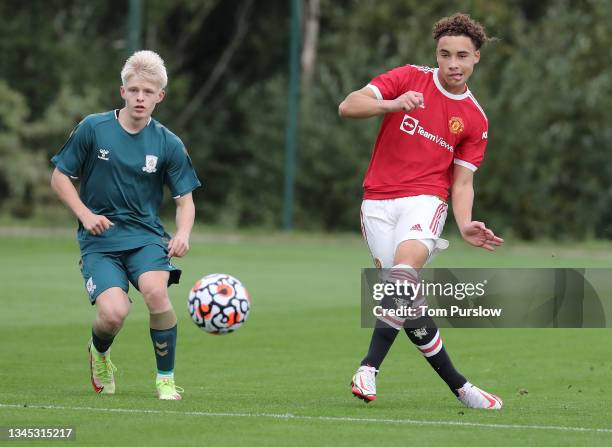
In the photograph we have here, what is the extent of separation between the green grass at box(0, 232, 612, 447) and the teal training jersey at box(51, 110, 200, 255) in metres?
1.05

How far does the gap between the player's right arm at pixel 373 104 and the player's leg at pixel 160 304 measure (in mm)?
1542

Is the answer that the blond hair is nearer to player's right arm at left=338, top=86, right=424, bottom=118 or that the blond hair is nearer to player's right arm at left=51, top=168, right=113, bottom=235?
player's right arm at left=51, top=168, right=113, bottom=235

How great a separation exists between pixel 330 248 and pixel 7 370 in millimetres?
20834

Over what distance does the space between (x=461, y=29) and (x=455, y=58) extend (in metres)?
0.20

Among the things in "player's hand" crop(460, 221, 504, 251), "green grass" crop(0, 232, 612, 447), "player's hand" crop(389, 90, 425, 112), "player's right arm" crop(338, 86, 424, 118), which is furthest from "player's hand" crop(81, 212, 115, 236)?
"player's hand" crop(460, 221, 504, 251)

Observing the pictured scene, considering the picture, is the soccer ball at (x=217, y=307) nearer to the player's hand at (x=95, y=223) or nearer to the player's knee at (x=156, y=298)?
the player's knee at (x=156, y=298)

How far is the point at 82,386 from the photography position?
10.0 m

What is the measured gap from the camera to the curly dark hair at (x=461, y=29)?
8.85 m

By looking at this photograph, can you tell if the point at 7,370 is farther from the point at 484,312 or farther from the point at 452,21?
the point at 484,312

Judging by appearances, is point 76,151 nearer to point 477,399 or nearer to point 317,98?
point 477,399

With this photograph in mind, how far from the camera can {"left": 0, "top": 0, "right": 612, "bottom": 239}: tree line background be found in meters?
36.3

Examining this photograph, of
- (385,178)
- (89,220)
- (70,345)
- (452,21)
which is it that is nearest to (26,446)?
(89,220)

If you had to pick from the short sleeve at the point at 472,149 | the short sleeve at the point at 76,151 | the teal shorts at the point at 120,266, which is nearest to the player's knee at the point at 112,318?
the teal shorts at the point at 120,266

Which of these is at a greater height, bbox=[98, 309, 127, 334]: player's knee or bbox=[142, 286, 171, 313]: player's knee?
bbox=[142, 286, 171, 313]: player's knee
